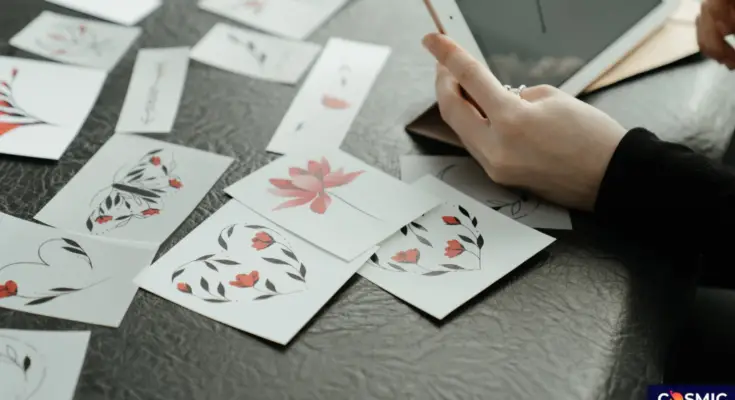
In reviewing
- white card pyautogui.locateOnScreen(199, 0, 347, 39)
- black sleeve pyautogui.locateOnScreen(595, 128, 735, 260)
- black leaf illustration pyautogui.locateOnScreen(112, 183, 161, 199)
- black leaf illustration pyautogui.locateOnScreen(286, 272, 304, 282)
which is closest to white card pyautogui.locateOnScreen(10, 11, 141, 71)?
white card pyautogui.locateOnScreen(199, 0, 347, 39)

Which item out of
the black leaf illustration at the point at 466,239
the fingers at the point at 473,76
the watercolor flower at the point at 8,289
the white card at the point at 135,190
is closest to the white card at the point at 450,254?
the black leaf illustration at the point at 466,239

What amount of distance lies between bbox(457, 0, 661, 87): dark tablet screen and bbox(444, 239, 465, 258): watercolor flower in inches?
8.9

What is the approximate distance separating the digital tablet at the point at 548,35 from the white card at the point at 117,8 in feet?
1.53

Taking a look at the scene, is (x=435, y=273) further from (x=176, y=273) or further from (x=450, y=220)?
(x=176, y=273)

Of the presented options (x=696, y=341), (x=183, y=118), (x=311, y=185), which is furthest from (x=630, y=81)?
(x=183, y=118)

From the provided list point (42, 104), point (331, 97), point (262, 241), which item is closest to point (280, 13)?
point (331, 97)

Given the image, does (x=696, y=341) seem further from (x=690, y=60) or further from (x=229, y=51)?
(x=229, y=51)

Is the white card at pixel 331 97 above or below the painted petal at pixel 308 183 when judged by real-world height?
above

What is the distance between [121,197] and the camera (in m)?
0.76

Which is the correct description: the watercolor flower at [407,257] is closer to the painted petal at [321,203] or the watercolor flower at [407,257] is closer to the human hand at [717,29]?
the painted petal at [321,203]

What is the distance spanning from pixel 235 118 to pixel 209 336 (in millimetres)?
318

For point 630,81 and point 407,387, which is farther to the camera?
point 630,81

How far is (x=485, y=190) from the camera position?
78cm

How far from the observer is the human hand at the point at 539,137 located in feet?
2.40
